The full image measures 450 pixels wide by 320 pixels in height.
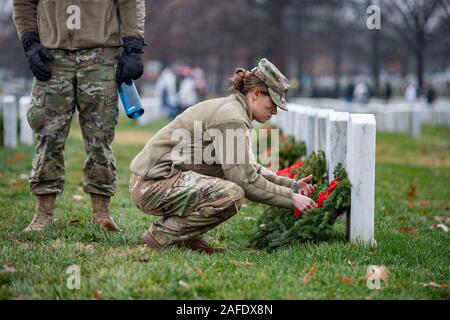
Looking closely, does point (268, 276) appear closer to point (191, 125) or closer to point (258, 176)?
point (258, 176)

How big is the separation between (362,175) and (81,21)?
242cm

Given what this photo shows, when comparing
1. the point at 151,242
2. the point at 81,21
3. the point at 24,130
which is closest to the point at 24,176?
the point at 81,21

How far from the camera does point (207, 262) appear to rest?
4398 mm

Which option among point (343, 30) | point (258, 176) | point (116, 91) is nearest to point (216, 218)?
point (258, 176)

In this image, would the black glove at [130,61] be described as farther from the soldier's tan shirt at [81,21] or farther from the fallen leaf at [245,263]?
the fallen leaf at [245,263]

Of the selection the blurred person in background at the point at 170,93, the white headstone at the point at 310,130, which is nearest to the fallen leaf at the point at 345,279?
the white headstone at the point at 310,130

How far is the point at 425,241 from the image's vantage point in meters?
5.65

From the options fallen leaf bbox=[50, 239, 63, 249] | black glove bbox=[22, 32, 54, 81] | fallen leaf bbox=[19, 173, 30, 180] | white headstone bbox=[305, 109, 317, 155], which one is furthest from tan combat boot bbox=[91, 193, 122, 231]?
fallen leaf bbox=[19, 173, 30, 180]

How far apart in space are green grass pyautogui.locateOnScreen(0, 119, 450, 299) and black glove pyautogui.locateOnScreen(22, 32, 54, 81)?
1.19 meters

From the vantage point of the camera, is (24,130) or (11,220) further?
(24,130)

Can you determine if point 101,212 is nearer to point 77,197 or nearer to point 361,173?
point 77,197

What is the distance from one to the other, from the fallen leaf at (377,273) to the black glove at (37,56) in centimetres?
282

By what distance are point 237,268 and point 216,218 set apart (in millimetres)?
586

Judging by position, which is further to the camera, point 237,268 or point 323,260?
point 323,260
